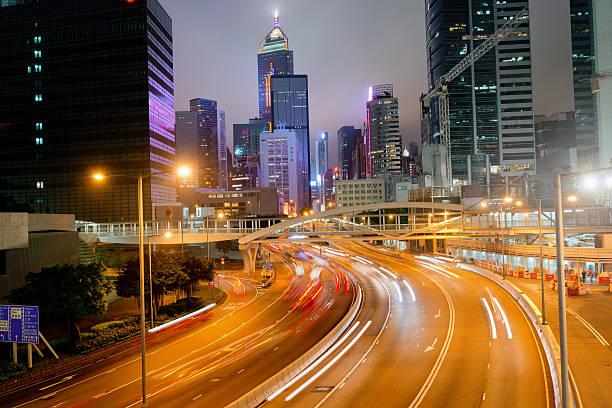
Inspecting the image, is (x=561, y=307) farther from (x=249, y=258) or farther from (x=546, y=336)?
(x=249, y=258)

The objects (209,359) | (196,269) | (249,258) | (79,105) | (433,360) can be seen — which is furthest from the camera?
(79,105)

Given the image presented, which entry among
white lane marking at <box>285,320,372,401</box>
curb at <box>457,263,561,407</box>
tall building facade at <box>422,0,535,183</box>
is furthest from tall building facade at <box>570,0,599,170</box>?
white lane marking at <box>285,320,372,401</box>

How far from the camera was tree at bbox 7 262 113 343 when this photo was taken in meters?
28.9

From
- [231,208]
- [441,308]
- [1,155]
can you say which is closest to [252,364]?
[441,308]

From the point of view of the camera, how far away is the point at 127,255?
96625 millimetres

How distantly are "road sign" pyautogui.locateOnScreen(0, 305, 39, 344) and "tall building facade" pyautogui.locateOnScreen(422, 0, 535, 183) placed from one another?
165 m

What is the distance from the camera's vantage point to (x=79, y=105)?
10981cm

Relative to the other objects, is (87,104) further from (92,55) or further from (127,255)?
(127,255)

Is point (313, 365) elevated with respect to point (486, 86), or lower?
lower

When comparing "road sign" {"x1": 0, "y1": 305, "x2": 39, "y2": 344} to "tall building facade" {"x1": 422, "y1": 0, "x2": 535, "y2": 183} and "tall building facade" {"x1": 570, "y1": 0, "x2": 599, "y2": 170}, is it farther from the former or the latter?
"tall building facade" {"x1": 570, "y1": 0, "x2": 599, "y2": 170}

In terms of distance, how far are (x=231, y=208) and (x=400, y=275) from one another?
132 metres

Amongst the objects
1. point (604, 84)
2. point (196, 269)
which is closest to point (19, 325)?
point (196, 269)

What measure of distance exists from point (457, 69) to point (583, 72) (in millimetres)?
66410

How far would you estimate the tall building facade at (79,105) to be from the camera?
10738 cm
